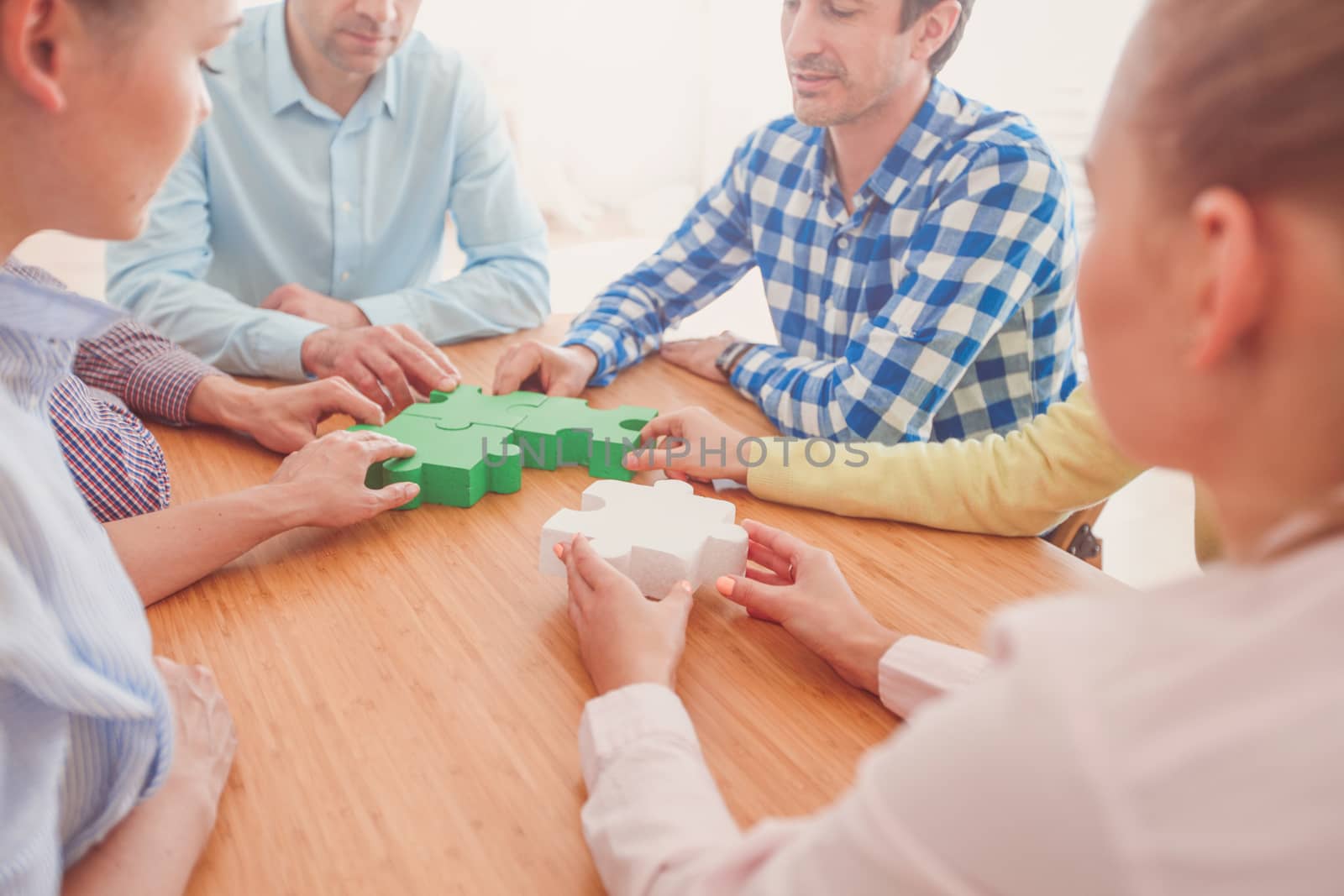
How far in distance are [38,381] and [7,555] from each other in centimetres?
21

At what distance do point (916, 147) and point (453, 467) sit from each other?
86cm

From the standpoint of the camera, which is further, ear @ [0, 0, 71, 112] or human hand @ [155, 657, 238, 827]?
human hand @ [155, 657, 238, 827]

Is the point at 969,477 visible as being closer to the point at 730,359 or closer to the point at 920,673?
the point at 920,673

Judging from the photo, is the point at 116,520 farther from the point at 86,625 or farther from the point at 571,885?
the point at 571,885

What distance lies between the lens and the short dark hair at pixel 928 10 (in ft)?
5.14

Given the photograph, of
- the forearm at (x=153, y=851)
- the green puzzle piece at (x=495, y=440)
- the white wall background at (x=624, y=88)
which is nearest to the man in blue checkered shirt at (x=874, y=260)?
the green puzzle piece at (x=495, y=440)

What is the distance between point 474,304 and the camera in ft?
6.03

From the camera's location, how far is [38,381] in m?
0.79

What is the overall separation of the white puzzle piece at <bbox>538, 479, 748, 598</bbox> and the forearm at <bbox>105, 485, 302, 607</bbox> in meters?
0.30

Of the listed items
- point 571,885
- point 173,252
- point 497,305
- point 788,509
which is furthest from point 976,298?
point 173,252

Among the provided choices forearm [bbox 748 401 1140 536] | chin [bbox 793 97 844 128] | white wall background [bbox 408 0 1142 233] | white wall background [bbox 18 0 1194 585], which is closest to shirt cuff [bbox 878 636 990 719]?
forearm [bbox 748 401 1140 536]

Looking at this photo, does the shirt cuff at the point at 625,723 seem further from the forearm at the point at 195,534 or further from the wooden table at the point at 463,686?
the forearm at the point at 195,534

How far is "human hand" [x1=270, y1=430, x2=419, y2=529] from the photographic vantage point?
1.14 m

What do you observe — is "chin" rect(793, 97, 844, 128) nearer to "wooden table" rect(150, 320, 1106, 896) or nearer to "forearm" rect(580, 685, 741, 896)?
"wooden table" rect(150, 320, 1106, 896)
